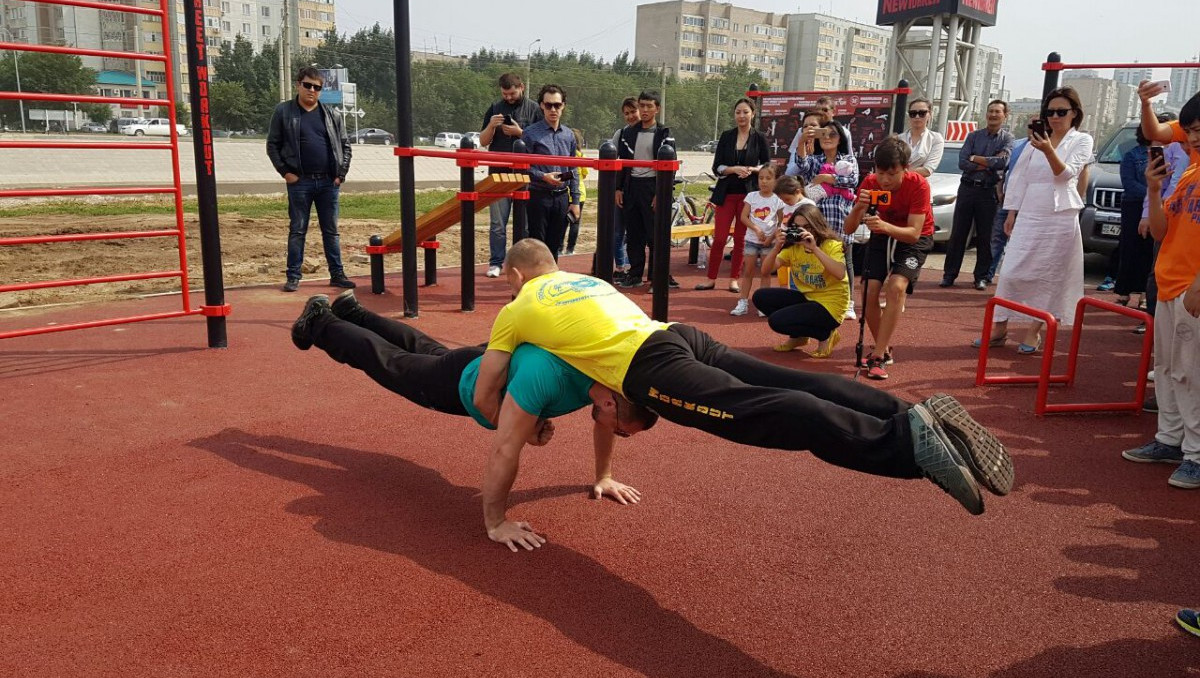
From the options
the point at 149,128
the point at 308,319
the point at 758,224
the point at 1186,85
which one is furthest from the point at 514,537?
the point at 149,128

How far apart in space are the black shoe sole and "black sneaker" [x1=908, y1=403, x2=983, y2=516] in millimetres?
40

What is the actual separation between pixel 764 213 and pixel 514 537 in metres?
5.26

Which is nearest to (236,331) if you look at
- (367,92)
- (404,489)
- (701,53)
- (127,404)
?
(127,404)

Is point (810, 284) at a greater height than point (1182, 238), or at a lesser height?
lesser

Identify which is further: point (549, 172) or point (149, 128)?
point (149, 128)

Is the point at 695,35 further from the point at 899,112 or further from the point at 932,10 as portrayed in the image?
the point at 899,112

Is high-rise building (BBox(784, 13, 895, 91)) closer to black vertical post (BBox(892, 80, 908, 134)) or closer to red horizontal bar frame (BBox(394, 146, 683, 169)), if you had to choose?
black vertical post (BBox(892, 80, 908, 134))

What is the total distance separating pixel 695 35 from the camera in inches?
4043

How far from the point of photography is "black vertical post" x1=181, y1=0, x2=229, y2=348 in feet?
18.6

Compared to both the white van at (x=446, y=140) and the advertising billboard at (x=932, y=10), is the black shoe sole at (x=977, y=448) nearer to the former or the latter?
the advertising billboard at (x=932, y=10)

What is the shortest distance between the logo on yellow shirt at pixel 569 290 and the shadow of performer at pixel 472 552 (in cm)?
96

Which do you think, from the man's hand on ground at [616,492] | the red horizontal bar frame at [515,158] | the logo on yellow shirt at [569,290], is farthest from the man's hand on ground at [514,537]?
the red horizontal bar frame at [515,158]

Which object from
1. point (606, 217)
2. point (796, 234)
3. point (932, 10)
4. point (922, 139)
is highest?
point (932, 10)

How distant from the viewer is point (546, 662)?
105 inches
